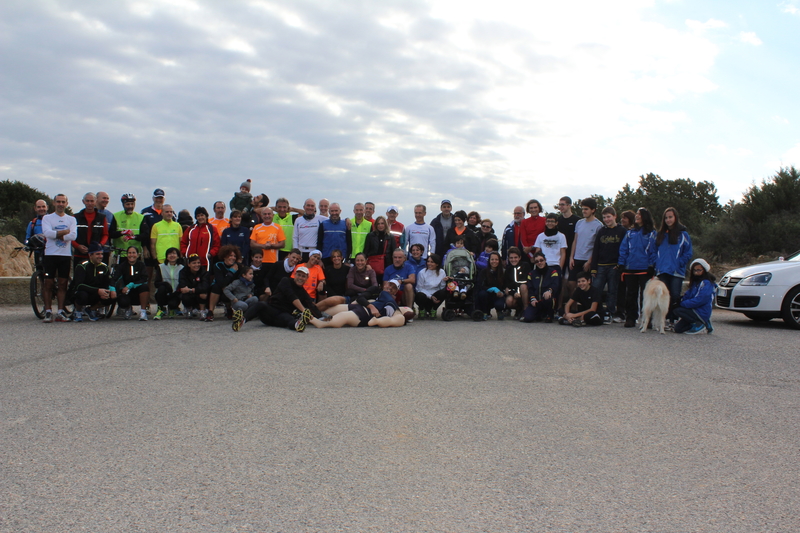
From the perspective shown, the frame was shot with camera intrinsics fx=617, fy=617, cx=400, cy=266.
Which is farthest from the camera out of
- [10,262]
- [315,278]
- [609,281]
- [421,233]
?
[10,262]

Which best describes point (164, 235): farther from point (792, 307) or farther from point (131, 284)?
point (792, 307)

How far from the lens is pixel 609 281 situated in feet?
39.1

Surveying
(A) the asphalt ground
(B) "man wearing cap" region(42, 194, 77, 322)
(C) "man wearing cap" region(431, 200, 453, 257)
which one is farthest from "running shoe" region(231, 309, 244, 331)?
(C) "man wearing cap" region(431, 200, 453, 257)

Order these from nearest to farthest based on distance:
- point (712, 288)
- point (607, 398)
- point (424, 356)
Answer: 1. point (607, 398)
2. point (424, 356)
3. point (712, 288)

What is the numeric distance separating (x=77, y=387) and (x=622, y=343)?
7.08m

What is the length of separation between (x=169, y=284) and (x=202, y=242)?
1.05 metres

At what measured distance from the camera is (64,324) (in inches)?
410

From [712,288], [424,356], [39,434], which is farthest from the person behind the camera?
[712,288]

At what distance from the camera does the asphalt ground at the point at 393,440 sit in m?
3.18

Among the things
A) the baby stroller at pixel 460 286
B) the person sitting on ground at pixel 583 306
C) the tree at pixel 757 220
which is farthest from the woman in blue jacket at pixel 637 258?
the tree at pixel 757 220

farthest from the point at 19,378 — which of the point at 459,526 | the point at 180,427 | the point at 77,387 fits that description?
the point at 459,526

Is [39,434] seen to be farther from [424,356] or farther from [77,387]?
[424,356]

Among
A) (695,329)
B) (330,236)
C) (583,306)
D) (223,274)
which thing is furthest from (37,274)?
(695,329)

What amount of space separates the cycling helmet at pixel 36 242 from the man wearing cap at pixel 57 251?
0.98 feet
